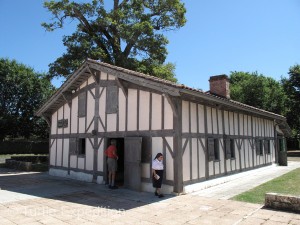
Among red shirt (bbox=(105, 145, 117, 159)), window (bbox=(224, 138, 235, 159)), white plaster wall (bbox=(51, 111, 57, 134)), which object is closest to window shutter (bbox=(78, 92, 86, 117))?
white plaster wall (bbox=(51, 111, 57, 134))

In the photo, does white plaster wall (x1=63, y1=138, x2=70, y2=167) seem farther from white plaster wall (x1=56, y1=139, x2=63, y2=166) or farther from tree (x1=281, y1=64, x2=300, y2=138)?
tree (x1=281, y1=64, x2=300, y2=138)

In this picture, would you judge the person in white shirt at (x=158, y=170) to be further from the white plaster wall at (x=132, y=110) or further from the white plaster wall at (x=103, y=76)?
the white plaster wall at (x=103, y=76)

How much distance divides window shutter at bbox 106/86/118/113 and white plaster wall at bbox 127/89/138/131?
2.87ft

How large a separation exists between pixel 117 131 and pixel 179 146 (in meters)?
3.18

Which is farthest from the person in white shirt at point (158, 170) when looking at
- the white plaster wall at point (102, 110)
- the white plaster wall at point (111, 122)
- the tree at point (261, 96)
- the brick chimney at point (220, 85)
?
the tree at point (261, 96)

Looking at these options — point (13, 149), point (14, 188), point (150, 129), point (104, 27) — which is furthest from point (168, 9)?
point (13, 149)

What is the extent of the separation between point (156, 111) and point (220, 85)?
7729mm

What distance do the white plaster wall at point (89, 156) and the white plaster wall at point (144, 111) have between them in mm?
3445

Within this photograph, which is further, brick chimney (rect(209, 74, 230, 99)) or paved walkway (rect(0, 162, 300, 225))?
brick chimney (rect(209, 74, 230, 99))

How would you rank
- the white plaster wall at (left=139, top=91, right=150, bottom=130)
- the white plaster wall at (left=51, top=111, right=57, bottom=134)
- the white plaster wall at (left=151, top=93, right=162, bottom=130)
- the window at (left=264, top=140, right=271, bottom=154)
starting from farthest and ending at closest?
the window at (left=264, top=140, right=271, bottom=154), the white plaster wall at (left=51, top=111, right=57, bottom=134), the white plaster wall at (left=139, top=91, right=150, bottom=130), the white plaster wall at (left=151, top=93, right=162, bottom=130)

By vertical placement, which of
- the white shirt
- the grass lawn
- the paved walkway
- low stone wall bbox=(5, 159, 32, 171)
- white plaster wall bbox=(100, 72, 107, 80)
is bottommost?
the paved walkway

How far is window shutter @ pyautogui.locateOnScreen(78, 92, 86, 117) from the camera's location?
13.6m

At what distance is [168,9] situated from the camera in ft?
76.4

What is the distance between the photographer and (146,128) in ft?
33.9
